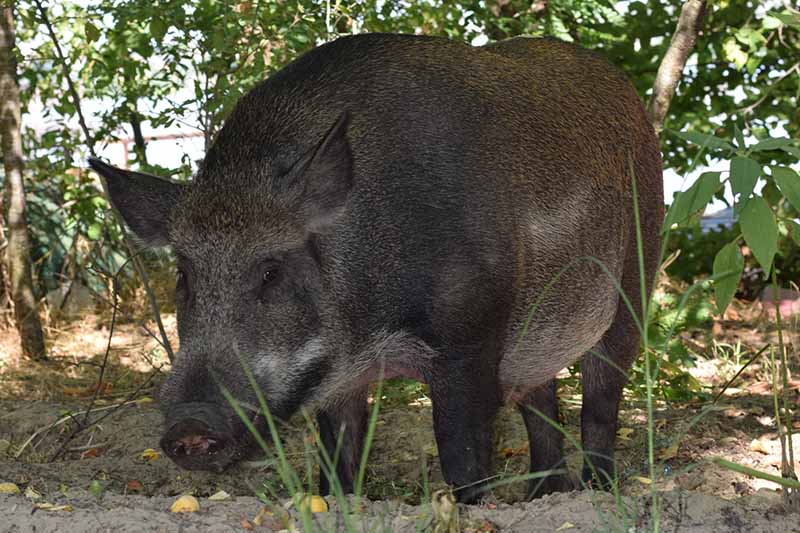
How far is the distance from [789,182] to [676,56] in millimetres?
2933

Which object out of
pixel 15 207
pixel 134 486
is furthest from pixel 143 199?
pixel 15 207

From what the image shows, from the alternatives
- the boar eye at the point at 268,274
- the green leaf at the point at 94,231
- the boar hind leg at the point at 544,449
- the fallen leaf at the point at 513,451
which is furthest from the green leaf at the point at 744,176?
the green leaf at the point at 94,231

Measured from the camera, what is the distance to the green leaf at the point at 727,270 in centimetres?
271

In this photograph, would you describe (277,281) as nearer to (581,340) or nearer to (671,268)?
(581,340)

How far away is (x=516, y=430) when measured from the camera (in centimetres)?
496

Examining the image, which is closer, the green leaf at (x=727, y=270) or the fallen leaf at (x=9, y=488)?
the green leaf at (x=727, y=270)

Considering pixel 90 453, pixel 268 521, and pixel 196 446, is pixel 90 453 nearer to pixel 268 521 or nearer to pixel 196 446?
pixel 196 446

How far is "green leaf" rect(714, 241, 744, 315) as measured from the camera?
107 inches

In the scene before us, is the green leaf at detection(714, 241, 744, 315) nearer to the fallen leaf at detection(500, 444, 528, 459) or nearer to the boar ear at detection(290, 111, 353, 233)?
the boar ear at detection(290, 111, 353, 233)

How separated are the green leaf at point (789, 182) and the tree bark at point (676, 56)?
270 cm

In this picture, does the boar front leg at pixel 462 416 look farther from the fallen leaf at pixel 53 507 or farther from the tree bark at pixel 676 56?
the tree bark at pixel 676 56

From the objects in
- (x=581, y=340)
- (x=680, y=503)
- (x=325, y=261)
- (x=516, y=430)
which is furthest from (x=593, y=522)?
(x=516, y=430)

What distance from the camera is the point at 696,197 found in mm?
2541

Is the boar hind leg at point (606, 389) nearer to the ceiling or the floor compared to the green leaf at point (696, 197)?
nearer to the floor
